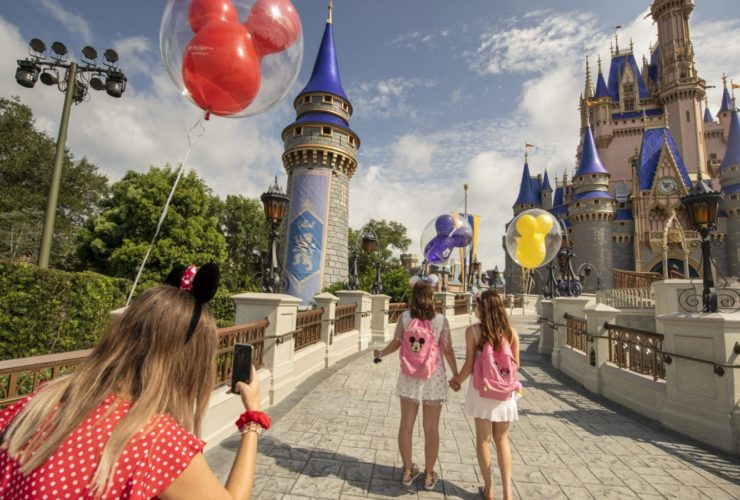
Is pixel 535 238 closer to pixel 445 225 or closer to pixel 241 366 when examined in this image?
pixel 445 225

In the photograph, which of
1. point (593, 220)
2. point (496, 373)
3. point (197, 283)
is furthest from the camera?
point (593, 220)

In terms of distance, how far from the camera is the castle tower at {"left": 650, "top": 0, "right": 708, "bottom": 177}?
3869cm

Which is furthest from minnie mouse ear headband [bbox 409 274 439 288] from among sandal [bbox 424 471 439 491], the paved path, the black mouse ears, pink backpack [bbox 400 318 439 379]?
the black mouse ears

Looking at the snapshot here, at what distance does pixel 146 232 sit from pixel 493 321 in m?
23.4

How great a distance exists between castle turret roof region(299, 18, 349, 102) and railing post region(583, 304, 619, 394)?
68.3ft

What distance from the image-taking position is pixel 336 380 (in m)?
7.32

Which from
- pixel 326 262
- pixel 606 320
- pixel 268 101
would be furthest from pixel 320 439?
pixel 326 262

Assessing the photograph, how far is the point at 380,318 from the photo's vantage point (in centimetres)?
1307

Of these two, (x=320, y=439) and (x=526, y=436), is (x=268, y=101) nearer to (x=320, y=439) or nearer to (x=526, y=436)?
(x=320, y=439)

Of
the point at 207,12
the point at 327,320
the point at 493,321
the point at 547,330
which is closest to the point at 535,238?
the point at 547,330

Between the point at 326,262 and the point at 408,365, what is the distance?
18077 mm

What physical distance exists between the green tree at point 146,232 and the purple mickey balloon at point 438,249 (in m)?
15.0

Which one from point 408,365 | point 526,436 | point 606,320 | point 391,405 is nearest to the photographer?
point 408,365

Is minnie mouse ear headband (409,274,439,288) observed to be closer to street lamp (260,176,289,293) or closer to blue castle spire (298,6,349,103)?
street lamp (260,176,289,293)
